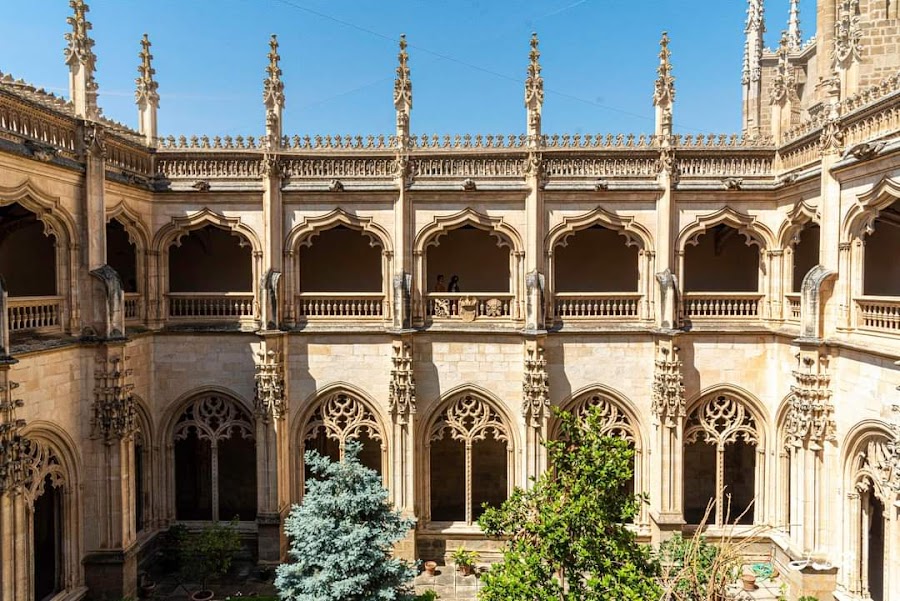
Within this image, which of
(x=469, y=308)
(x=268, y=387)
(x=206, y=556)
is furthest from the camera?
(x=469, y=308)

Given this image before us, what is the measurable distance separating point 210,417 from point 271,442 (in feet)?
7.62

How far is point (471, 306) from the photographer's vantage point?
17.9 metres

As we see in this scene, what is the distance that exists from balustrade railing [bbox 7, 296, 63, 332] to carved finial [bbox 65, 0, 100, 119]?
4.94 m

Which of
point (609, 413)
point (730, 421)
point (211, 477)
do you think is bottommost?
point (211, 477)

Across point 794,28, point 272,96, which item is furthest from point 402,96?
point 794,28

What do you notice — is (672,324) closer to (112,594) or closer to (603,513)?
(603,513)

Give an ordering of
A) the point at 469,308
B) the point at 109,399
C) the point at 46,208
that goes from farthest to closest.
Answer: the point at 469,308, the point at 109,399, the point at 46,208

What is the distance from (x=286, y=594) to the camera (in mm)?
12039

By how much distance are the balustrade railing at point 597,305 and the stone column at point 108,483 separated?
1209 centimetres

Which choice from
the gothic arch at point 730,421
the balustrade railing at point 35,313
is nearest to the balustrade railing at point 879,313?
the gothic arch at point 730,421

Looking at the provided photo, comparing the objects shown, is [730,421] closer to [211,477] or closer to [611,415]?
[611,415]

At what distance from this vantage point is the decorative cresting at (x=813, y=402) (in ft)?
47.9

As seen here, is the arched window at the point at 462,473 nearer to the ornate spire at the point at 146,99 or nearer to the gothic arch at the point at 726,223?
the gothic arch at the point at 726,223

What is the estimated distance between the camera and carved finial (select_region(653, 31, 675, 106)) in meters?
17.2
